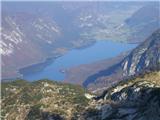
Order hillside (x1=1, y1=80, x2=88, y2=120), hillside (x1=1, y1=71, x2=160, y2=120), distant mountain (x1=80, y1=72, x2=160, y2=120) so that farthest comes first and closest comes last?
hillside (x1=1, y1=80, x2=88, y2=120)
hillside (x1=1, y1=71, x2=160, y2=120)
distant mountain (x1=80, y1=72, x2=160, y2=120)

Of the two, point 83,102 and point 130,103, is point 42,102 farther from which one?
point 130,103

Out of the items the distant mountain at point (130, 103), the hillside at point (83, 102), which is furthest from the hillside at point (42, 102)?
the distant mountain at point (130, 103)

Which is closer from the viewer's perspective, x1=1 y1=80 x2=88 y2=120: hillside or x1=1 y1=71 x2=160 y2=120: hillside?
x1=1 y1=71 x2=160 y2=120: hillside

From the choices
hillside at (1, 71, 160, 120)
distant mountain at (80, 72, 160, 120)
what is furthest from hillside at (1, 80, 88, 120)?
distant mountain at (80, 72, 160, 120)

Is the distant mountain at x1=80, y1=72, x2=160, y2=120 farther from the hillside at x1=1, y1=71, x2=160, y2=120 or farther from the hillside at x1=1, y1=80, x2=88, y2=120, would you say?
the hillside at x1=1, y1=80, x2=88, y2=120

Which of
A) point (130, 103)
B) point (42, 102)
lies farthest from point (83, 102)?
point (130, 103)

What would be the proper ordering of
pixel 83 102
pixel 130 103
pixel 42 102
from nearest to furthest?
pixel 130 103
pixel 83 102
pixel 42 102

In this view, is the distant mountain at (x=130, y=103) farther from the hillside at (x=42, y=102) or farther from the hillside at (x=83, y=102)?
the hillside at (x=42, y=102)
